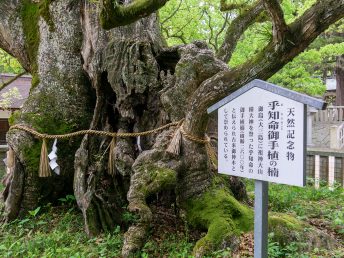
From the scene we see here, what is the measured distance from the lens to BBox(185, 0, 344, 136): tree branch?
12.1 ft

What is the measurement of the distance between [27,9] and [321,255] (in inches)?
241

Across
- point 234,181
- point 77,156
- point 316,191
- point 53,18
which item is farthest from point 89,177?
point 316,191

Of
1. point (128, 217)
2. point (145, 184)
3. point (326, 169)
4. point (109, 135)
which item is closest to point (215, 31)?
point (326, 169)

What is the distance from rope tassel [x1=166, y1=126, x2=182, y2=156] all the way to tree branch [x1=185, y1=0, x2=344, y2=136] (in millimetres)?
153

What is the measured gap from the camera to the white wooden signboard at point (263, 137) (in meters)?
2.61

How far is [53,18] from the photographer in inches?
254

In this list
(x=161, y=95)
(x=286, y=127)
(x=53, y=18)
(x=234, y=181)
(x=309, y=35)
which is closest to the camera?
(x=286, y=127)

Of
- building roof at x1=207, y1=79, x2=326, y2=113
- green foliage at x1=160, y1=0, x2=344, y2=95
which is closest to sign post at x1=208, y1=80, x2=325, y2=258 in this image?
building roof at x1=207, y1=79, x2=326, y2=113

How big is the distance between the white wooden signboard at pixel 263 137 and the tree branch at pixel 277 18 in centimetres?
98

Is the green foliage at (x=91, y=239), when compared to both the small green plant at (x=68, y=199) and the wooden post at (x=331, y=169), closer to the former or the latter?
the small green plant at (x=68, y=199)

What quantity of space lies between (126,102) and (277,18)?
2.50 meters

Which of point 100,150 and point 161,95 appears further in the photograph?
point 100,150

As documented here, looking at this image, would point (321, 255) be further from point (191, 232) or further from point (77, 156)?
point (77, 156)

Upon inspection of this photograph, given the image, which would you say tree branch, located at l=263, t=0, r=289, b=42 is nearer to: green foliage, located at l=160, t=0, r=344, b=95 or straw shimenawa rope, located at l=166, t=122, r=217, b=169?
straw shimenawa rope, located at l=166, t=122, r=217, b=169
